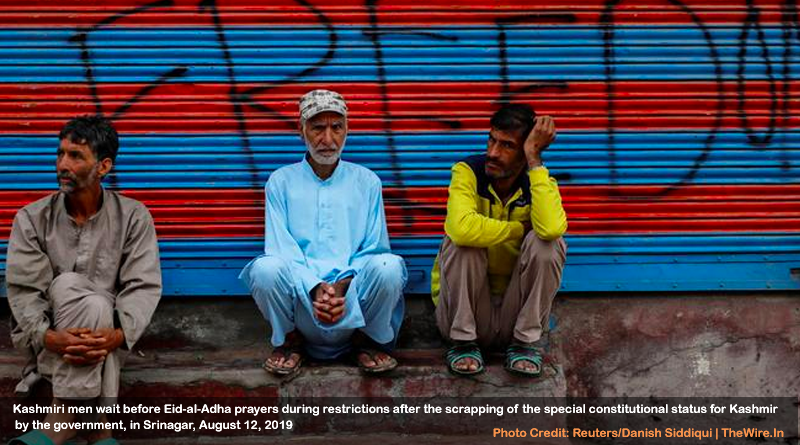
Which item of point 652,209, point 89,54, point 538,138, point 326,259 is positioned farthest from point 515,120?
point 89,54

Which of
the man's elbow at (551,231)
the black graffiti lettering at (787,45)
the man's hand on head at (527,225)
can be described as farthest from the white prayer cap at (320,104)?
the black graffiti lettering at (787,45)

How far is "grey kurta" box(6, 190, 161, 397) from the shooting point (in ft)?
13.5

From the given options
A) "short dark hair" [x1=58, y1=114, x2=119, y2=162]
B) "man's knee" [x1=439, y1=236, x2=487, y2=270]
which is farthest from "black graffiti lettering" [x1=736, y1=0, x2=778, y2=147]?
"short dark hair" [x1=58, y1=114, x2=119, y2=162]

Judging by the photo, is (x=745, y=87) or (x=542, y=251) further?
(x=745, y=87)

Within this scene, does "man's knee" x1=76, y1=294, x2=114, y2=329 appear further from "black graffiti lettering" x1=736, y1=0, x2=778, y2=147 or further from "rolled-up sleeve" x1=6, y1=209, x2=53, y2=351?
"black graffiti lettering" x1=736, y1=0, x2=778, y2=147

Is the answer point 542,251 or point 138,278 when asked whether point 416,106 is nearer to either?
point 542,251

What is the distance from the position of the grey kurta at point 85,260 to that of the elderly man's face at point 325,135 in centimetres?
80

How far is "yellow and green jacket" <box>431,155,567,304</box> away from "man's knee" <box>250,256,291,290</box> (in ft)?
2.37

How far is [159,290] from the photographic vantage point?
14.3 ft

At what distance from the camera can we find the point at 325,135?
4586 millimetres

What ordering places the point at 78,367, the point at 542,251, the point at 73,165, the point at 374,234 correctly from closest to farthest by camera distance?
the point at 78,367, the point at 73,165, the point at 542,251, the point at 374,234

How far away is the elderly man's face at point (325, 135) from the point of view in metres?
4.59

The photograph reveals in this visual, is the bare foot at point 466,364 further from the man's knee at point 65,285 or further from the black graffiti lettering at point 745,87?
the black graffiti lettering at point 745,87

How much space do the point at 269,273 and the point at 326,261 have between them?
1.20 feet
